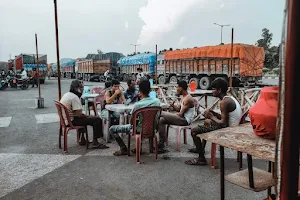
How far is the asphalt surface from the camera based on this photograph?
3.31m

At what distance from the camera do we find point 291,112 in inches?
34.9

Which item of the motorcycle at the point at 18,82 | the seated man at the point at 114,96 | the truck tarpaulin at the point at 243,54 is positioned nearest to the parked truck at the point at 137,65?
the truck tarpaulin at the point at 243,54

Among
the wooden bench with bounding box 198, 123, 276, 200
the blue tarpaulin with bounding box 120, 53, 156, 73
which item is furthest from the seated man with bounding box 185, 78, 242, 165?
the blue tarpaulin with bounding box 120, 53, 156, 73

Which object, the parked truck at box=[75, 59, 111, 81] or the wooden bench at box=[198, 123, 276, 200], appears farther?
the parked truck at box=[75, 59, 111, 81]

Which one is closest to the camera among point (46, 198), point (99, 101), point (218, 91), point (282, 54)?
point (282, 54)

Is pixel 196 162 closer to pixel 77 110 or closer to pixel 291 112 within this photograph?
pixel 77 110

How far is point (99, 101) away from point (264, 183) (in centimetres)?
529

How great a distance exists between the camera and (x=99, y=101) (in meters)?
7.13

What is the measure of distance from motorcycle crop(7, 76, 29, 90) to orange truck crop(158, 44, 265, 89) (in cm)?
1130

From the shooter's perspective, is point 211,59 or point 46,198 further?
point 211,59

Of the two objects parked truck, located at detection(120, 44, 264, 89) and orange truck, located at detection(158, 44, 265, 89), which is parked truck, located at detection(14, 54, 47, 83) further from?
orange truck, located at detection(158, 44, 265, 89)

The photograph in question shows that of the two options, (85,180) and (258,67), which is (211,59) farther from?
(85,180)

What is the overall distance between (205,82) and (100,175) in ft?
51.3

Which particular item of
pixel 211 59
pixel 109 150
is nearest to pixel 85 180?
pixel 109 150
